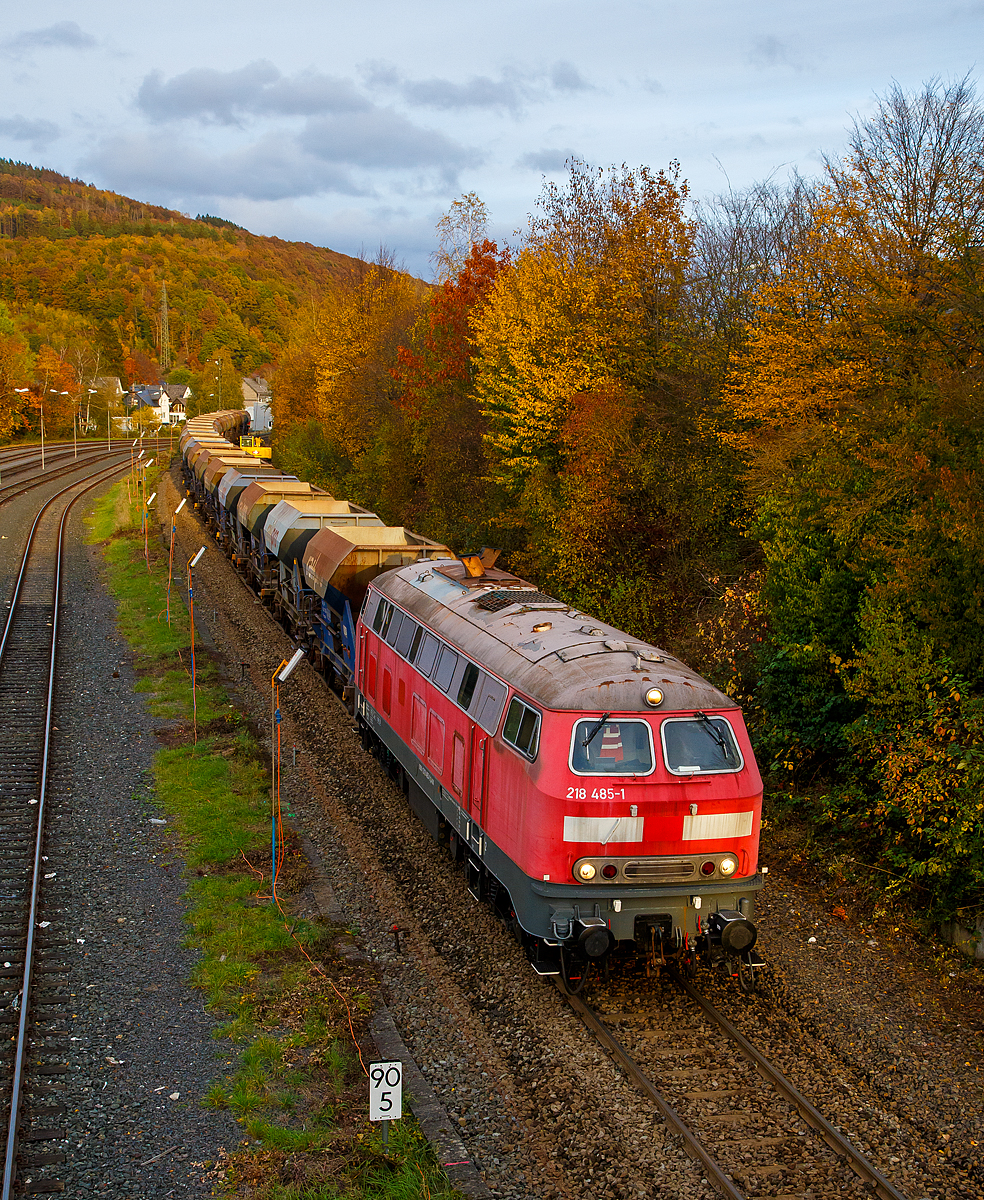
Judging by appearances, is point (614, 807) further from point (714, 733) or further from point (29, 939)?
point (29, 939)

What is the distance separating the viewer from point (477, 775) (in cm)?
1092

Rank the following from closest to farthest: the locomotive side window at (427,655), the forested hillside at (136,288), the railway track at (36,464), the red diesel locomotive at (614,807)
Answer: the red diesel locomotive at (614,807) → the locomotive side window at (427,655) → the railway track at (36,464) → the forested hillside at (136,288)

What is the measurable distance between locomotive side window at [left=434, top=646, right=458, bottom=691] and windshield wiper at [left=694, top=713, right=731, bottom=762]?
370cm

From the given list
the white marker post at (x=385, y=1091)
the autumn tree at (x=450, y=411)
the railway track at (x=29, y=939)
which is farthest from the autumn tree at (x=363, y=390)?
the white marker post at (x=385, y=1091)

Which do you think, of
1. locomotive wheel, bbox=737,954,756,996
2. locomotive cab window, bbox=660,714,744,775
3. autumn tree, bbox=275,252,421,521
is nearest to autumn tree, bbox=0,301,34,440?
autumn tree, bbox=275,252,421,521

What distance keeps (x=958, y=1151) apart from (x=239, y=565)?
29.6m

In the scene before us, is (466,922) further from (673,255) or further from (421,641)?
(673,255)

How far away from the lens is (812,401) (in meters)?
16.8

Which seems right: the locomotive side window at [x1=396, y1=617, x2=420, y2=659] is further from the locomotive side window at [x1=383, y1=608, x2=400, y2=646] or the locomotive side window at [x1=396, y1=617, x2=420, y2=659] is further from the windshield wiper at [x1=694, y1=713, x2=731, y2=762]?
the windshield wiper at [x1=694, y1=713, x2=731, y2=762]

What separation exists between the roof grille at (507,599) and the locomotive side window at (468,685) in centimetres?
114

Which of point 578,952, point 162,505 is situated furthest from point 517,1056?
point 162,505

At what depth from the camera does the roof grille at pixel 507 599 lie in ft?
41.3

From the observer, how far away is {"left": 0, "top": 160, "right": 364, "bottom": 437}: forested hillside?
5173 inches

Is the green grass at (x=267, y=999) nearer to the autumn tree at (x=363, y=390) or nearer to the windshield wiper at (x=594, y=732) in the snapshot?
the windshield wiper at (x=594, y=732)
